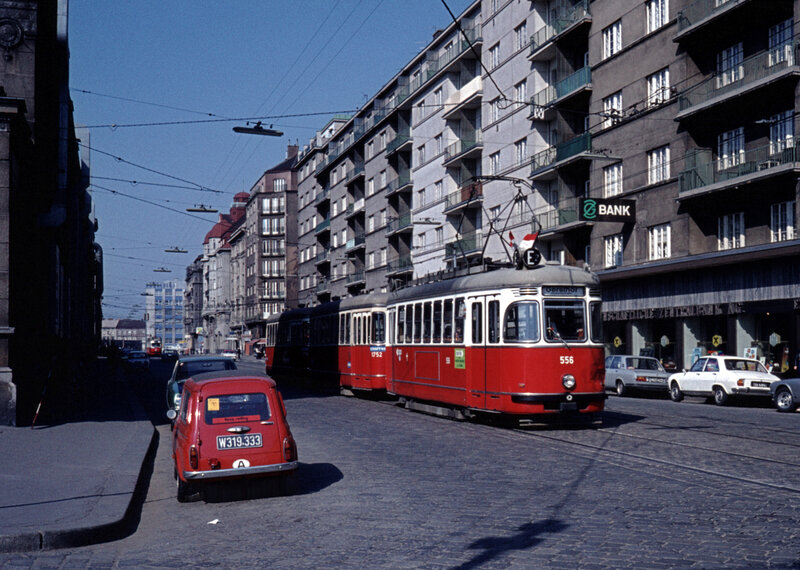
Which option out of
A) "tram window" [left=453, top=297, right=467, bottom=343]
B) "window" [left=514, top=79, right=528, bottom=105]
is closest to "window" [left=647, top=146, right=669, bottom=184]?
"window" [left=514, top=79, right=528, bottom=105]

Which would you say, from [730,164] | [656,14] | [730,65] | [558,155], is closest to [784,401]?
[730,164]

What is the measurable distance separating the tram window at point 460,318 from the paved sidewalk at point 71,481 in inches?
258

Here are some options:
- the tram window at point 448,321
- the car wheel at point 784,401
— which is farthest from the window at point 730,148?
the tram window at point 448,321

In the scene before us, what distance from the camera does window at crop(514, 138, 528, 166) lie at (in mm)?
45688

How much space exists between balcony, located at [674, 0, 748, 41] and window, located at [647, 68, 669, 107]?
214cm

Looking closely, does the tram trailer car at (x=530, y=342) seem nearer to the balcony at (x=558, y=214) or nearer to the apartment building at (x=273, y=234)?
the balcony at (x=558, y=214)

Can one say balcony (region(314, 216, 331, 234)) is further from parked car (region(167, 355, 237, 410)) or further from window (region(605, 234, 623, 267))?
parked car (region(167, 355, 237, 410))

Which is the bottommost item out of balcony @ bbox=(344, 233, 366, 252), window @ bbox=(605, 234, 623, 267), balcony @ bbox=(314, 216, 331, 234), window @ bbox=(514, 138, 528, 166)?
window @ bbox=(605, 234, 623, 267)

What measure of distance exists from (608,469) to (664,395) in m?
22.4

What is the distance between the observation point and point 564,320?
17.0m

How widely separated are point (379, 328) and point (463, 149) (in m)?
29.1

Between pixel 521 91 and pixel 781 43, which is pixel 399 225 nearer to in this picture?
pixel 521 91

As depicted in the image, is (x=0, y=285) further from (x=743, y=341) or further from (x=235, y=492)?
(x=743, y=341)

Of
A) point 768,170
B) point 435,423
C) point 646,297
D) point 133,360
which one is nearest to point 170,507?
point 435,423
